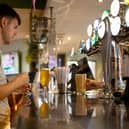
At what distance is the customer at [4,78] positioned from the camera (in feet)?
3.36

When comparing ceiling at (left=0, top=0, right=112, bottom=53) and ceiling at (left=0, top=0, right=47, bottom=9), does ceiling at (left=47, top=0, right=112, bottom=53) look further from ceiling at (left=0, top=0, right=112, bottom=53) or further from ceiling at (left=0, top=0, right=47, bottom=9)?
ceiling at (left=0, top=0, right=47, bottom=9)

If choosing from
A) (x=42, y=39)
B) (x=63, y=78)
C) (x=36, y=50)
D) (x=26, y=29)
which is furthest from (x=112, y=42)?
(x=36, y=50)

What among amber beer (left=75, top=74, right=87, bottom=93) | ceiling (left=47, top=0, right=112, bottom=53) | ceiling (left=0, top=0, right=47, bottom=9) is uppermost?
ceiling (left=0, top=0, right=47, bottom=9)

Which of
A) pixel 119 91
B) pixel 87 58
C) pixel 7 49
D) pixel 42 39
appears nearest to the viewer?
pixel 119 91

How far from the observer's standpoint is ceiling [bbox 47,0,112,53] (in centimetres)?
479

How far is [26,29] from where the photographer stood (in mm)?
8156

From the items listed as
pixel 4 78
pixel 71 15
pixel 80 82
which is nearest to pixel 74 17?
pixel 71 15

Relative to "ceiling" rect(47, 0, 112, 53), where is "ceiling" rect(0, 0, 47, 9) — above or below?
above

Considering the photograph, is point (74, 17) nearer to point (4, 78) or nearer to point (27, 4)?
point (27, 4)

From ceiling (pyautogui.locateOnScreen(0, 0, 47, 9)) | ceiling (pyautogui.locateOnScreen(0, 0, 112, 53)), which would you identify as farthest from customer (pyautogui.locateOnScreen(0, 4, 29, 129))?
ceiling (pyautogui.locateOnScreen(0, 0, 47, 9))

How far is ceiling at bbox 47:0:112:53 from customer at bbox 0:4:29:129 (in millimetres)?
3386

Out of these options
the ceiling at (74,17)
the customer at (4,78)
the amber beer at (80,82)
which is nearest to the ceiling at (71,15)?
the ceiling at (74,17)

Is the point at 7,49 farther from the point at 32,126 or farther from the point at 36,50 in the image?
the point at 32,126

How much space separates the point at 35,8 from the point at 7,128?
228 inches
